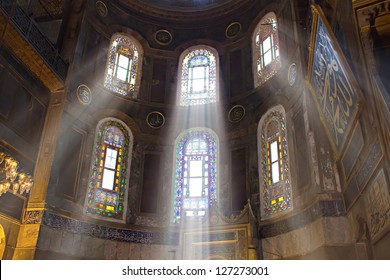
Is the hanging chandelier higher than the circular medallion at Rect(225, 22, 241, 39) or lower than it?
lower

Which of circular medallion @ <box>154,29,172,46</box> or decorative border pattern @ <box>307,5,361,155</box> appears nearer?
decorative border pattern @ <box>307,5,361,155</box>

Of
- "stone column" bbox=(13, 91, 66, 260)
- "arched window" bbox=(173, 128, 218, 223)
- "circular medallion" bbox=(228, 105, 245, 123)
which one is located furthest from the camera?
"circular medallion" bbox=(228, 105, 245, 123)

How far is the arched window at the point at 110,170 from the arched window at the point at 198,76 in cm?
235

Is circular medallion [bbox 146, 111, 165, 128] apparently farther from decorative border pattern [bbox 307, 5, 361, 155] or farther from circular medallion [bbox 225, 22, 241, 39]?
decorative border pattern [bbox 307, 5, 361, 155]

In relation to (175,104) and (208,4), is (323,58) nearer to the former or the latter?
(175,104)

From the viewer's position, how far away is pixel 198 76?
12.6 metres

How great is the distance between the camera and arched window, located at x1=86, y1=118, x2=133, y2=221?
32.9 ft

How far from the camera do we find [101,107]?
1100cm

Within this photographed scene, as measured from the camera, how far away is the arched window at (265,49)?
11062 mm

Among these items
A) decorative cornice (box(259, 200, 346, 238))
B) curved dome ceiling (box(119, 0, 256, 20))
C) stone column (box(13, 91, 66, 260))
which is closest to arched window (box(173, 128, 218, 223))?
decorative cornice (box(259, 200, 346, 238))

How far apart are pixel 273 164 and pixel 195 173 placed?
2398 millimetres

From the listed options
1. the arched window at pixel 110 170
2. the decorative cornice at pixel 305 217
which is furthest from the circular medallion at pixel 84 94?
the decorative cornice at pixel 305 217

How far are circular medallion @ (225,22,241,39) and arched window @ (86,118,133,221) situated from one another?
15.9 feet

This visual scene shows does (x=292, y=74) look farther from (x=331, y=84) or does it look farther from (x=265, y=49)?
(x=331, y=84)
